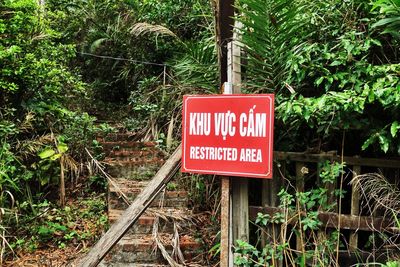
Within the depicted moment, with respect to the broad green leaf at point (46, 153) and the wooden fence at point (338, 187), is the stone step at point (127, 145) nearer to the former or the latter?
the broad green leaf at point (46, 153)

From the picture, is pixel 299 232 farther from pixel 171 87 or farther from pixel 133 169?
pixel 171 87

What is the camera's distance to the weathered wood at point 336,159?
2816mm

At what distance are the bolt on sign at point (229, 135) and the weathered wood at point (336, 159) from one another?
0.48 m

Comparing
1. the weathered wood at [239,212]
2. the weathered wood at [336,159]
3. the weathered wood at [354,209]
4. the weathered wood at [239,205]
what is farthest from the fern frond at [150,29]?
the weathered wood at [354,209]

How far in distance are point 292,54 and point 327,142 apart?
30.0 inches

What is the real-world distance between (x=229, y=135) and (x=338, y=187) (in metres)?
1.03

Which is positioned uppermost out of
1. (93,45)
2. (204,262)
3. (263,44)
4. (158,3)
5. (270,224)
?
(158,3)

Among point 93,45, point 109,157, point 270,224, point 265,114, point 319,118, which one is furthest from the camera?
point 93,45

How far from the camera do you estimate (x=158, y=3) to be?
6.86 metres

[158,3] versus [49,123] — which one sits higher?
[158,3]

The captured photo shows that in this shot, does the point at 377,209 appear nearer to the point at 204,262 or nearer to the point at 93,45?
the point at 204,262

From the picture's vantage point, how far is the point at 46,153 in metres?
4.27

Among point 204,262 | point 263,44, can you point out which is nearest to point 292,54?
point 263,44

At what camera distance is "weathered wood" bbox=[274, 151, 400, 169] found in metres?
2.82
